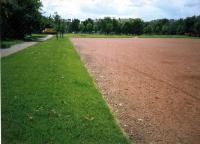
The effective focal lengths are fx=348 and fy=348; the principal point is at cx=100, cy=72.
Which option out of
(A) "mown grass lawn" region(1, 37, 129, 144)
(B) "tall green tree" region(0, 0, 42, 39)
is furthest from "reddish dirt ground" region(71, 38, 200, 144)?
(B) "tall green tree" region(0, 0, 42, 39)

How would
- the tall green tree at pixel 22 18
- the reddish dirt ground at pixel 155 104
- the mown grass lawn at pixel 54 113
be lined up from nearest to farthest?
1. the mown grass lawn at pixel 54 113
2. the reddish dirt ground at pixel 155 104
3. the tall green tree at pixel 22 18

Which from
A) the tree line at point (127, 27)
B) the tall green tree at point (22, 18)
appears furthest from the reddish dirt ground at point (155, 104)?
the tree line at point (127, 27)

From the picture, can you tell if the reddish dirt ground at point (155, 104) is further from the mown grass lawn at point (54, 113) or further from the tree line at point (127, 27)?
the tree line at point (127, 27)

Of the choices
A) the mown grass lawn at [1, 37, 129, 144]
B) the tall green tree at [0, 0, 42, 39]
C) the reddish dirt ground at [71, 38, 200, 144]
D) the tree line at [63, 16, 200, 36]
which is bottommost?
the tree line at [63, 16, 200, 36]

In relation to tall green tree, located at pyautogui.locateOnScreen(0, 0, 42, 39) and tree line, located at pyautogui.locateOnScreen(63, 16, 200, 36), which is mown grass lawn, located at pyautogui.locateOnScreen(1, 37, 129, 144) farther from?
tree line, located at pyautogui.locateOnScreen(63, 16, 200, 36)

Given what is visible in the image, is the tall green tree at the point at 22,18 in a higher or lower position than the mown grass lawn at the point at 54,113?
higher

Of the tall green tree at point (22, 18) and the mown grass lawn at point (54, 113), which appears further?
the tall green tree at point (22, 18)

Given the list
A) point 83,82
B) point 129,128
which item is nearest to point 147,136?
point 129,128

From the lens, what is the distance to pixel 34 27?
49.8 metres

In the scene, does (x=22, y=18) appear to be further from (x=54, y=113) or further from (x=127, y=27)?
(x=127, y=27)

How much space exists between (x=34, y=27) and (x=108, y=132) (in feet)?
148

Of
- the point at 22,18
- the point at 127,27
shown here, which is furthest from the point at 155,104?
the point at 127,27

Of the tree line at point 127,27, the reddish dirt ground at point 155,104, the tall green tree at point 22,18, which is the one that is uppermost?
the tall green tree at point 22,18

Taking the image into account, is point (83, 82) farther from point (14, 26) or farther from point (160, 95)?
point (14, 26)
